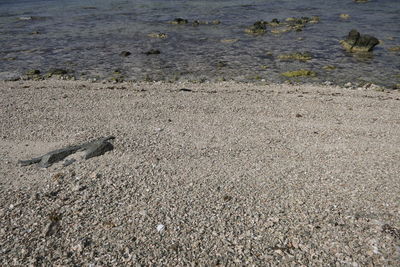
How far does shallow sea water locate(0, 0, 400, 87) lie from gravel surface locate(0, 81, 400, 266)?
17.4 feet

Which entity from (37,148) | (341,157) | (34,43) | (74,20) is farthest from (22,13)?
(341,157)

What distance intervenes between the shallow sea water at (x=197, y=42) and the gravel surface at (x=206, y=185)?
530 cm

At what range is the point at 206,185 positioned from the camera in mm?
7797

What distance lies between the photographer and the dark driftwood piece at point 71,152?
29.2 ft

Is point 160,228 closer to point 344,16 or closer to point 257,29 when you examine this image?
point 257,29

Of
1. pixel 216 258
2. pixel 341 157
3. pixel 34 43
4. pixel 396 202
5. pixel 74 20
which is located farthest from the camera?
pixel 74 20

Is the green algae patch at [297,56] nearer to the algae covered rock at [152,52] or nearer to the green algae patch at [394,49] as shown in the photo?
the green algae patch at [394,49]

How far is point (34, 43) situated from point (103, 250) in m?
24.4

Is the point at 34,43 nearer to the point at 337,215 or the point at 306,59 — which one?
the point at 306,59

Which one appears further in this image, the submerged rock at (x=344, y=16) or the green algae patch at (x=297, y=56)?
the submerged rock at (x=344, y=16)

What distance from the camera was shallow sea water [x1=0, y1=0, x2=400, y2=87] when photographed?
18766 millimetres

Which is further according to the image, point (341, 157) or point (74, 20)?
point (74, 20)

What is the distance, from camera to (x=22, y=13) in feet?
137

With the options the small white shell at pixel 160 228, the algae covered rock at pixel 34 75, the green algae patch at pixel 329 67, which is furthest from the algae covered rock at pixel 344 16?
the small white shell at pixel 160 228
